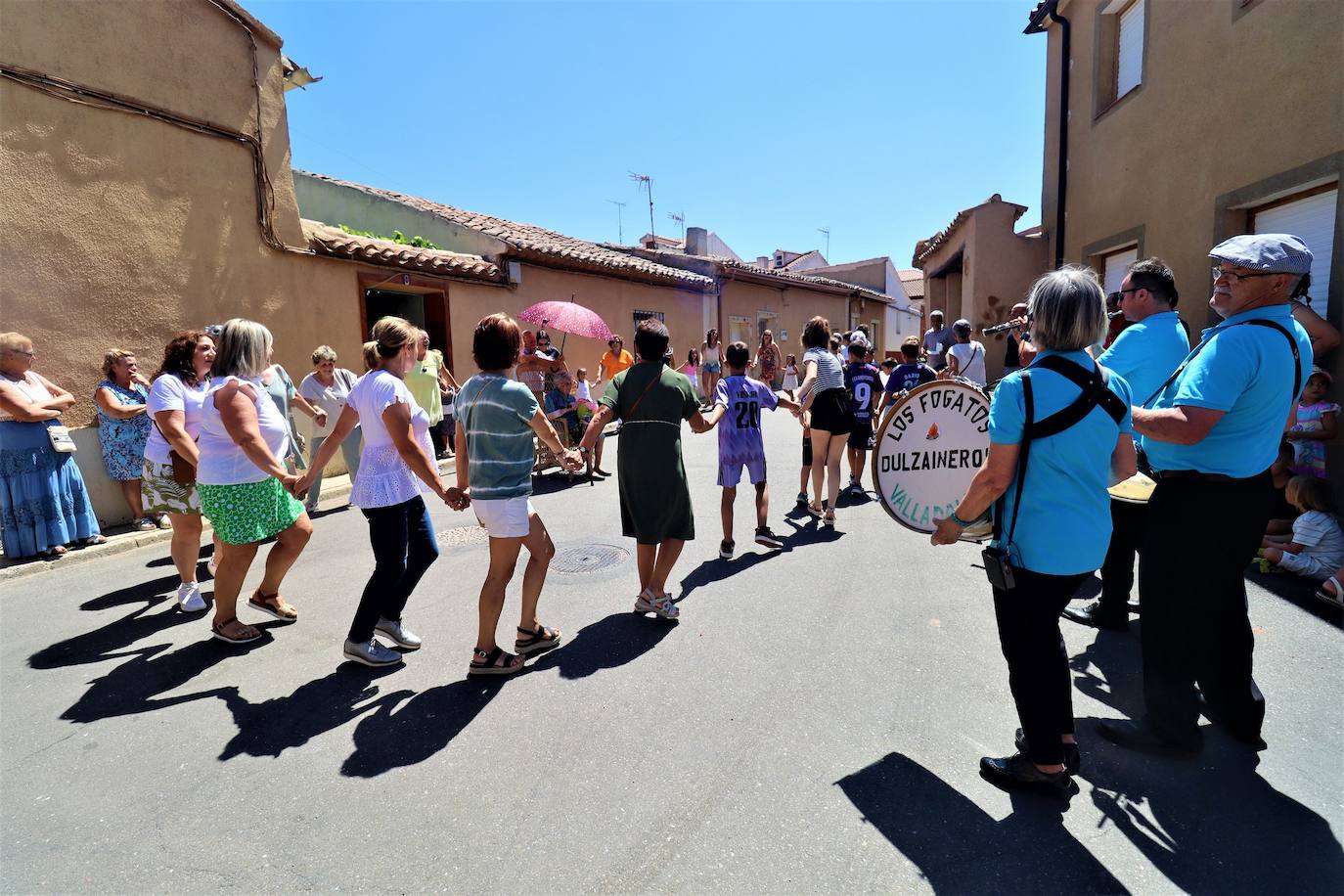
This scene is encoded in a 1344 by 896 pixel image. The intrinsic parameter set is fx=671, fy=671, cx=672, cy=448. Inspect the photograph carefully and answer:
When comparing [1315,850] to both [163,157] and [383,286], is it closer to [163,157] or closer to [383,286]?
[163,157]

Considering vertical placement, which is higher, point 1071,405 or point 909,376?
point 909,376

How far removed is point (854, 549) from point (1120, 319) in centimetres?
250

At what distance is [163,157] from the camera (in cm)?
743

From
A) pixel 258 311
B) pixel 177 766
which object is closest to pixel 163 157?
pixel 258 311

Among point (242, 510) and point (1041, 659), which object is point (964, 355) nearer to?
point (1041, 659)

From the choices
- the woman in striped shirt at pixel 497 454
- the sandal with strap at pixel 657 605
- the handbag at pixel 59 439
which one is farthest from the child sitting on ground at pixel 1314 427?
the handbag at pixel 59 439

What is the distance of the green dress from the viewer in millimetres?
3967

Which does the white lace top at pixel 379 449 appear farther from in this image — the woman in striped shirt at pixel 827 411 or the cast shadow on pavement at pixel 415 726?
the woman in striped shirt at pixel 827 411

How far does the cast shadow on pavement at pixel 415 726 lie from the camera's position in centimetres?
280

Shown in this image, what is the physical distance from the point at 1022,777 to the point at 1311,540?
12.6 ft

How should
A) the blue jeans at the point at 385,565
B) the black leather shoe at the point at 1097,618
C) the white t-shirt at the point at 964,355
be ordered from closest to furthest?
the blue jeans at the point at 385,565 < the black leather shoe at the point at 1097,618 < the white t-shirt at the point at 964,355

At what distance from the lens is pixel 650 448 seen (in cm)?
397

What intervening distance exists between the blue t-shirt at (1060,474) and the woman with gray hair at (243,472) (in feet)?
11.3

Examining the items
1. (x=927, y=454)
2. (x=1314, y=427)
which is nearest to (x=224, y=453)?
(x=927, y=454)
